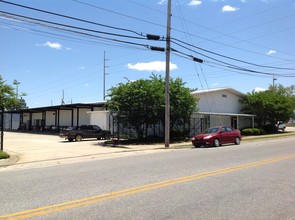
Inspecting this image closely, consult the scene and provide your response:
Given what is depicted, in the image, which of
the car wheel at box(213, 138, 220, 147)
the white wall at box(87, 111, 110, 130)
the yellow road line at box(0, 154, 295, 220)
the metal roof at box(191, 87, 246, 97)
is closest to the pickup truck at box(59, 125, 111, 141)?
the white wall at box(87, 111, 110, 130)

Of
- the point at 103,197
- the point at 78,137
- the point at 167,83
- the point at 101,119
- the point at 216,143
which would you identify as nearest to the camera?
the point at 103,197

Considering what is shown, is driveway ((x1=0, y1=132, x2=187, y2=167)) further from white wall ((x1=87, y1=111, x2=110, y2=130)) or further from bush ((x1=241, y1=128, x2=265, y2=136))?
bush ((x1=241, y1=128, x2=265, y2=136))

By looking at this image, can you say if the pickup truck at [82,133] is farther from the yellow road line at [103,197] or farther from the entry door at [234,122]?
the yellow road line at [103,197]

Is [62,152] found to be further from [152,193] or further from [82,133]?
[152,193]

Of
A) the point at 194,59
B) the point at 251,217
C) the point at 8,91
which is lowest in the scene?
the point at 251,217

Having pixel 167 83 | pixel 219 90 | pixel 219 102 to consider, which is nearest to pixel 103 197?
pixel 167 83

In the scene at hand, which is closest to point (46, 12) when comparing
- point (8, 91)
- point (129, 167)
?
point (8, 91)

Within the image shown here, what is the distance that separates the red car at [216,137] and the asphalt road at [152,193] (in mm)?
10737

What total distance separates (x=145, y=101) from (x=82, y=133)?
7926 mm

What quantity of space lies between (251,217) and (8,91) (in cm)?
1414

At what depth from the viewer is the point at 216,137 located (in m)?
22.2

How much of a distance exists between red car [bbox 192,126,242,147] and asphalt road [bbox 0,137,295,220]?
10.7 m

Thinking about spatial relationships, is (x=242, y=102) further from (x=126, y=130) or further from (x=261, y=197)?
(x=261, y=197)

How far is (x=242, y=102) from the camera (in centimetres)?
4466
